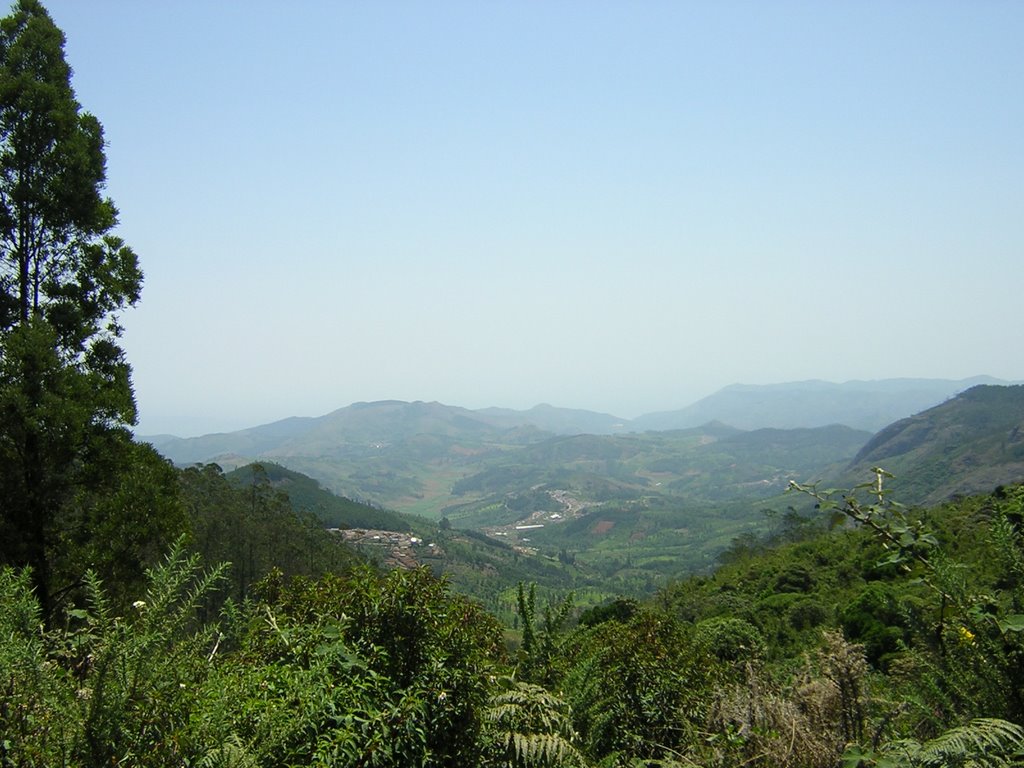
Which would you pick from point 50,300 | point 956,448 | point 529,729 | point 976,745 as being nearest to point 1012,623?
point 976,745

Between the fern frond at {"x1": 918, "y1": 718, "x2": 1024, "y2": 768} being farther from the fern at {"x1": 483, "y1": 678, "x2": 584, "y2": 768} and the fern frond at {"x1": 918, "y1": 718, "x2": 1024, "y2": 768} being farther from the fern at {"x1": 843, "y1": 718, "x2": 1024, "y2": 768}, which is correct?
the fern at {"x1": 483, "y1": 678, "x2": 584, "y2": 768}

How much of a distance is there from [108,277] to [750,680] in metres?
8.93

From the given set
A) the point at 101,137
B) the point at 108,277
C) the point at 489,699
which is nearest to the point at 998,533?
the point at 489,699

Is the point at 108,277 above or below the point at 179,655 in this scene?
above

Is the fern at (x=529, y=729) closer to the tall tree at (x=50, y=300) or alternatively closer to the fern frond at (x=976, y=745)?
the fern frond at (x=976, y=745)

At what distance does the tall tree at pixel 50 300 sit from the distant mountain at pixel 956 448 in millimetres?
75559

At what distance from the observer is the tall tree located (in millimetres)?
7027

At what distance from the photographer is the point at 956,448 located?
120000 millimetres

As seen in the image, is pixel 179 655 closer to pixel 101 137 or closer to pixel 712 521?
pixel 101 137

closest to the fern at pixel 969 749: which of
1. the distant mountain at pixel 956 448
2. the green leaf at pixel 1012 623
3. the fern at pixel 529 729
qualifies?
the green leaf at pixel 1012 623

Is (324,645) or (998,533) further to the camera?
(324,645)

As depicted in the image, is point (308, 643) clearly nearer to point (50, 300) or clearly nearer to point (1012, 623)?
point (1012, 623)

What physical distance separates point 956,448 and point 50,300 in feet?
481

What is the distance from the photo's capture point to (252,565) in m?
30.3
